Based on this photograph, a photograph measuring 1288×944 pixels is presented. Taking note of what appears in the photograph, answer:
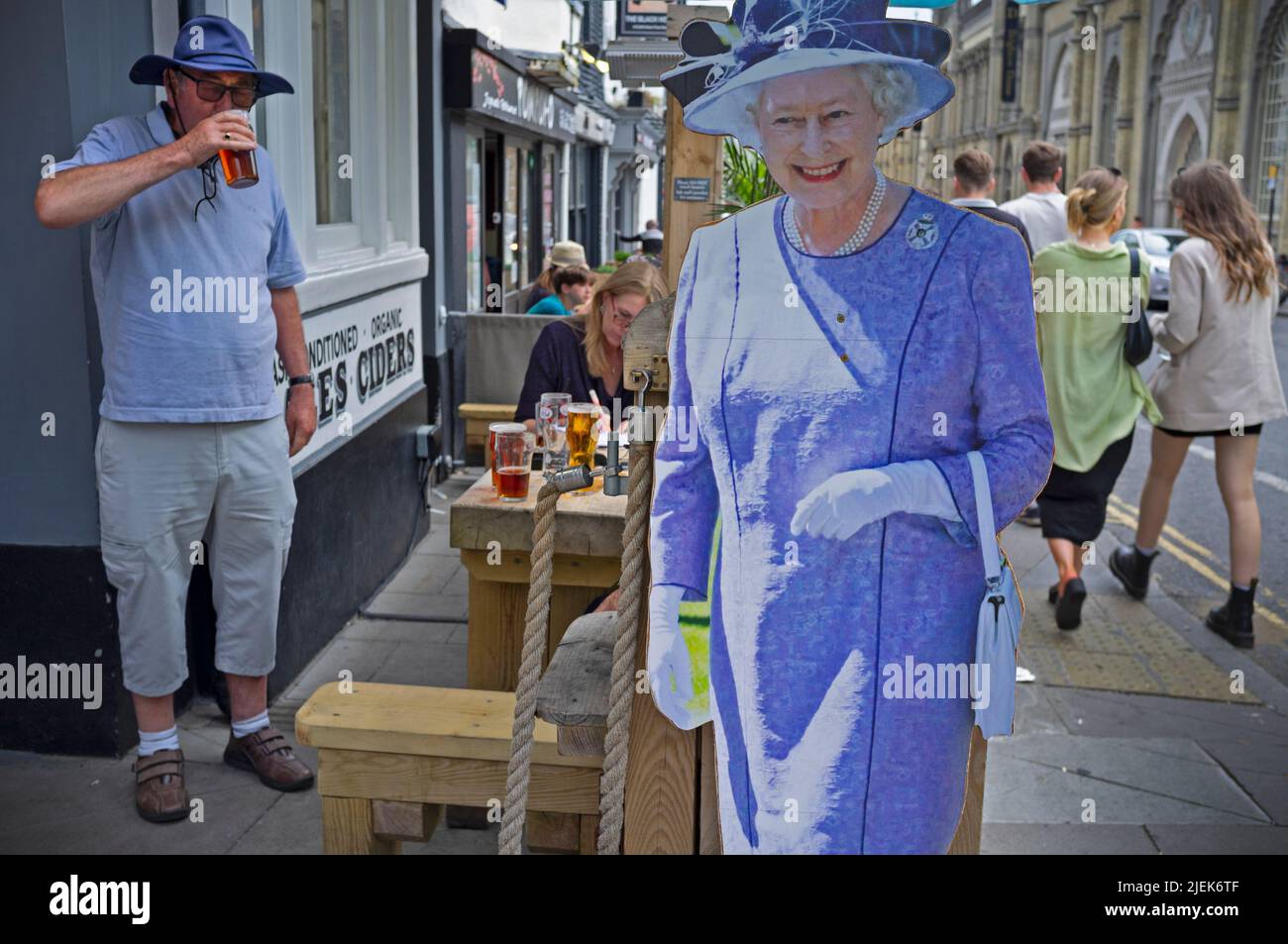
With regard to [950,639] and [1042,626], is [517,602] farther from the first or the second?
[1042,626]

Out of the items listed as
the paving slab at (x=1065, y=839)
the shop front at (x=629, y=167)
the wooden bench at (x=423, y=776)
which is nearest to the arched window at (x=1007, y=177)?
the shop front at (x=629, y=167)

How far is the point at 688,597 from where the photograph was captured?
2.41 meters

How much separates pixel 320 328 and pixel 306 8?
137cm

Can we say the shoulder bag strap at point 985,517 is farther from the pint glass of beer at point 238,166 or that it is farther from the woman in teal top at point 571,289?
the woman in teal top at point 571,289

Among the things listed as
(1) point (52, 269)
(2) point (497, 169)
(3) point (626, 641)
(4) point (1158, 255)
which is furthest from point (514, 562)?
(4) point (1158, 255)

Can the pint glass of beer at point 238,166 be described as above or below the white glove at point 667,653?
above

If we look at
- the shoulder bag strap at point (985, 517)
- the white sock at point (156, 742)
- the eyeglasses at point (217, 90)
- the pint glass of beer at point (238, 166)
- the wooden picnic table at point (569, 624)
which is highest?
the eyeglasses at point (217, 90)

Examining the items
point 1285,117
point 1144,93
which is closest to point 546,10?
point 1285,117

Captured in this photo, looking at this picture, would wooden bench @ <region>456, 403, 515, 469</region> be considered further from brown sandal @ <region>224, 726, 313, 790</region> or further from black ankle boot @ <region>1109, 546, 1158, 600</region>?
brown sandal @ <region>224, 726, 313, 790</region>

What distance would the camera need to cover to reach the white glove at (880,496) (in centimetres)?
222

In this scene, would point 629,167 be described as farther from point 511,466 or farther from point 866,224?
point 866,224

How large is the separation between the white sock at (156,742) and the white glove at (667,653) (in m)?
2.30

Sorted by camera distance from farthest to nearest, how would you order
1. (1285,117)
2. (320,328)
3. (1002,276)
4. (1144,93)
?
(1144,93)
(1285,117)
(320,328)
(1002,276)

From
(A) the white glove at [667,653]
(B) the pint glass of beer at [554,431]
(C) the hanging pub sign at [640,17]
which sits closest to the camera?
(A) the white glove at [667,653]
